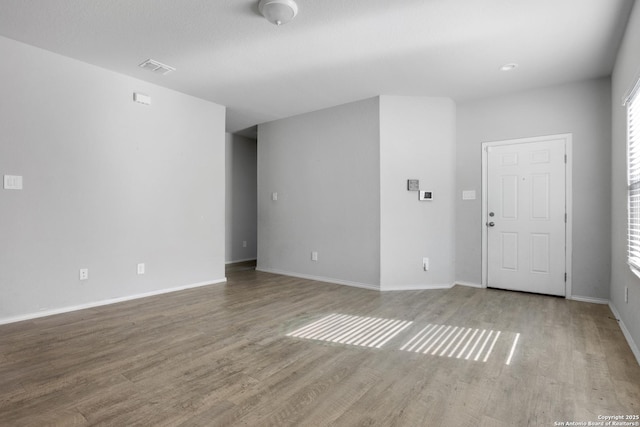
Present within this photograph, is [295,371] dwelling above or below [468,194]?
below

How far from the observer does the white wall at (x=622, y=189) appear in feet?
8.04

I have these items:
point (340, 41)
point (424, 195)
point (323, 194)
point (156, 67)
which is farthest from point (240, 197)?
point (340, 41)

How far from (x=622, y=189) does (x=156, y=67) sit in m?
4.82

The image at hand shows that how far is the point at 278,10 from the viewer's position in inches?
97.3

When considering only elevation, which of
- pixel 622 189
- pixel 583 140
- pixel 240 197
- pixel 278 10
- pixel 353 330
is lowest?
pixel 353 330

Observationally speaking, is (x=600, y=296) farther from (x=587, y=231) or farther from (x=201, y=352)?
(x=201, y=352)

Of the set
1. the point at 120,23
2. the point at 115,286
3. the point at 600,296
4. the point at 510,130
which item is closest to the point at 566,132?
the point at 510,130

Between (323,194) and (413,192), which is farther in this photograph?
(323,194)

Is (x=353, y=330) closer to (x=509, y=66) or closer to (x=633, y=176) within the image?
(x=633, y=176)

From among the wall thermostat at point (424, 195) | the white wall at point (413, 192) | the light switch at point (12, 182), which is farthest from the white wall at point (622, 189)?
the light switch at point (12, 182)

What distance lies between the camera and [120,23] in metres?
2.75

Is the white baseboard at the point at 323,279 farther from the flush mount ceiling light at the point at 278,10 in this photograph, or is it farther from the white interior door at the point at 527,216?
the flush mount ceiling light at the point at 278,10

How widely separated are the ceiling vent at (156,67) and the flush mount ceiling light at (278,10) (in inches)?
61.9

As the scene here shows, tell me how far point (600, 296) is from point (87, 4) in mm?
5817
